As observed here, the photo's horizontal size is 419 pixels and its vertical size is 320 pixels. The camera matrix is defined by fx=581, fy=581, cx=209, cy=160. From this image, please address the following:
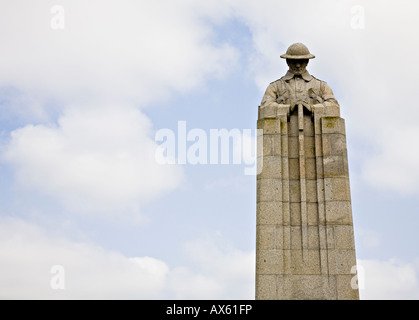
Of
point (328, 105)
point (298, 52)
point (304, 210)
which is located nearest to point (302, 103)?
point (328, 105)

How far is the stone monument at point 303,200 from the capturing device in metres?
19.5

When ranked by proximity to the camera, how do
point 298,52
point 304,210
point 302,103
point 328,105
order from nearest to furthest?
point 304,210 < point 328,105 < point 302,103 < point 298,52

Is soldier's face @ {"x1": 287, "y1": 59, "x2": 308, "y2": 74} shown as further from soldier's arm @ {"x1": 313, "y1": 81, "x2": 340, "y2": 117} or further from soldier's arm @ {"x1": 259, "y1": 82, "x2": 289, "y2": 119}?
soldier's arm @ {"x1": 313, "y1": 81, "x2": 340, "y2": 117}

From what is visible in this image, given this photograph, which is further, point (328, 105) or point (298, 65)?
point (298, 65)

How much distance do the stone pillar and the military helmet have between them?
2.20m

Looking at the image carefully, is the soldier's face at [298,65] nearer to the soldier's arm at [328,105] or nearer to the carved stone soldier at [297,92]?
the carved stone soldier at [297,92]

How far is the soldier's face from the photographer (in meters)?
22.3

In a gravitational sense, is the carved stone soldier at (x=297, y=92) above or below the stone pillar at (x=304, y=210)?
above

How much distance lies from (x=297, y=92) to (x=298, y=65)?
112 cm

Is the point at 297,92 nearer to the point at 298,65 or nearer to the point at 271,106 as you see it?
the point at 298,65

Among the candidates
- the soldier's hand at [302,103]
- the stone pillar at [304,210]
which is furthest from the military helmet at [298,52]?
the stone pillar at [304,210]

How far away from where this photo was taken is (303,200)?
2031 cm
